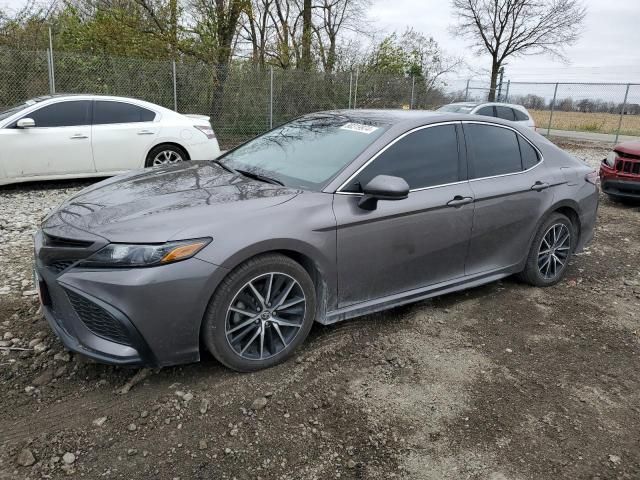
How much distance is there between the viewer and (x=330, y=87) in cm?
1656

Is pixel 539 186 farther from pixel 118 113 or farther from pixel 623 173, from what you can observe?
pixel 118 113

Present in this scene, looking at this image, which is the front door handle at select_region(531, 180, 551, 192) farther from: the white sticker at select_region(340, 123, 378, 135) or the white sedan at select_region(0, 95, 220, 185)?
the white sedan at select_region(0, 95, 220, 185)

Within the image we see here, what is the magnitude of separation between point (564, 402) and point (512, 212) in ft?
5.42

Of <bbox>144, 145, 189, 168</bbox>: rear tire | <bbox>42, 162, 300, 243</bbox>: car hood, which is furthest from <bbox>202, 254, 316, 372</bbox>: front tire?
<bbox>144, 145, 189, 168</bbox>: rear tire

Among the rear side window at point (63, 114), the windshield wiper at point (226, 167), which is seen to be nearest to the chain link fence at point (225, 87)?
the rear side window at point (63, 114)

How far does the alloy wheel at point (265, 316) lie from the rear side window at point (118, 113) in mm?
6028

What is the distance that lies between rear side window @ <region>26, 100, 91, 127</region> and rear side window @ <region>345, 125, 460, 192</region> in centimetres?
587

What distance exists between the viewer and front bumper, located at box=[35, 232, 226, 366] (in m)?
2.59

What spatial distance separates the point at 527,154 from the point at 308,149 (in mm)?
1974

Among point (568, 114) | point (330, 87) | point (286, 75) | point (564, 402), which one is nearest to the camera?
point (564, 402)

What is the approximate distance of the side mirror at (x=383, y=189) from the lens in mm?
3133

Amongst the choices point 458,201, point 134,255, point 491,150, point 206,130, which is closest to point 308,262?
point 134,255

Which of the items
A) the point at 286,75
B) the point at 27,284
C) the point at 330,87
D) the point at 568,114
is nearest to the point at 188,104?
the point at 286,75

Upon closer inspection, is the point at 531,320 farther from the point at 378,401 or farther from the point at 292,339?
the point at 292,339
